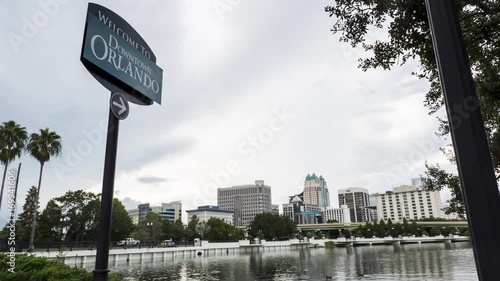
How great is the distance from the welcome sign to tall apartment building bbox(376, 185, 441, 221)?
173834 mm

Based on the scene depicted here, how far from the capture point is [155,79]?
603 centimetres

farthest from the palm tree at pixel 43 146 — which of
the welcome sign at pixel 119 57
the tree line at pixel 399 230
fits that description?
the tree line at pixel 399 230

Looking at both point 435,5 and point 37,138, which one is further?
point 37,138

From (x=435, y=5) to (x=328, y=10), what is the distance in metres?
5.86

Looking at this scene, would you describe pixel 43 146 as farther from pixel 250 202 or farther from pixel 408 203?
pixel 408 203

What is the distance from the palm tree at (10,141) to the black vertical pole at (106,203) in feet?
125

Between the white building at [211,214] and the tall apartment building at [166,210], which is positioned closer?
the white building at [211,214]

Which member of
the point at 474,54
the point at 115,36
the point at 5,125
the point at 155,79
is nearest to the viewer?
the point at 115,36

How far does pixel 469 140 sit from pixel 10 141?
142 feet

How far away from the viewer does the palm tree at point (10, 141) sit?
35156 millimetres

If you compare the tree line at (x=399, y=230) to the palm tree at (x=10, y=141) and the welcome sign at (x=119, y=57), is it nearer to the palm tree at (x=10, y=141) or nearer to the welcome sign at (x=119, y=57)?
the palm tree at (x=10, y=141)

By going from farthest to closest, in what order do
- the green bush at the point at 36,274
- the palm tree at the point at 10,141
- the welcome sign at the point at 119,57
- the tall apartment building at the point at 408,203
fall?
the tall apartment building at the point at 408,203, the palm tree at the point at 10,141, the green bush at the point at 36,274, the welcome sign at the point at 119,57

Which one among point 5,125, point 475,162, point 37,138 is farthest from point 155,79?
point 37,138

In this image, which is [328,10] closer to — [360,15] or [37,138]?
[360,15]
